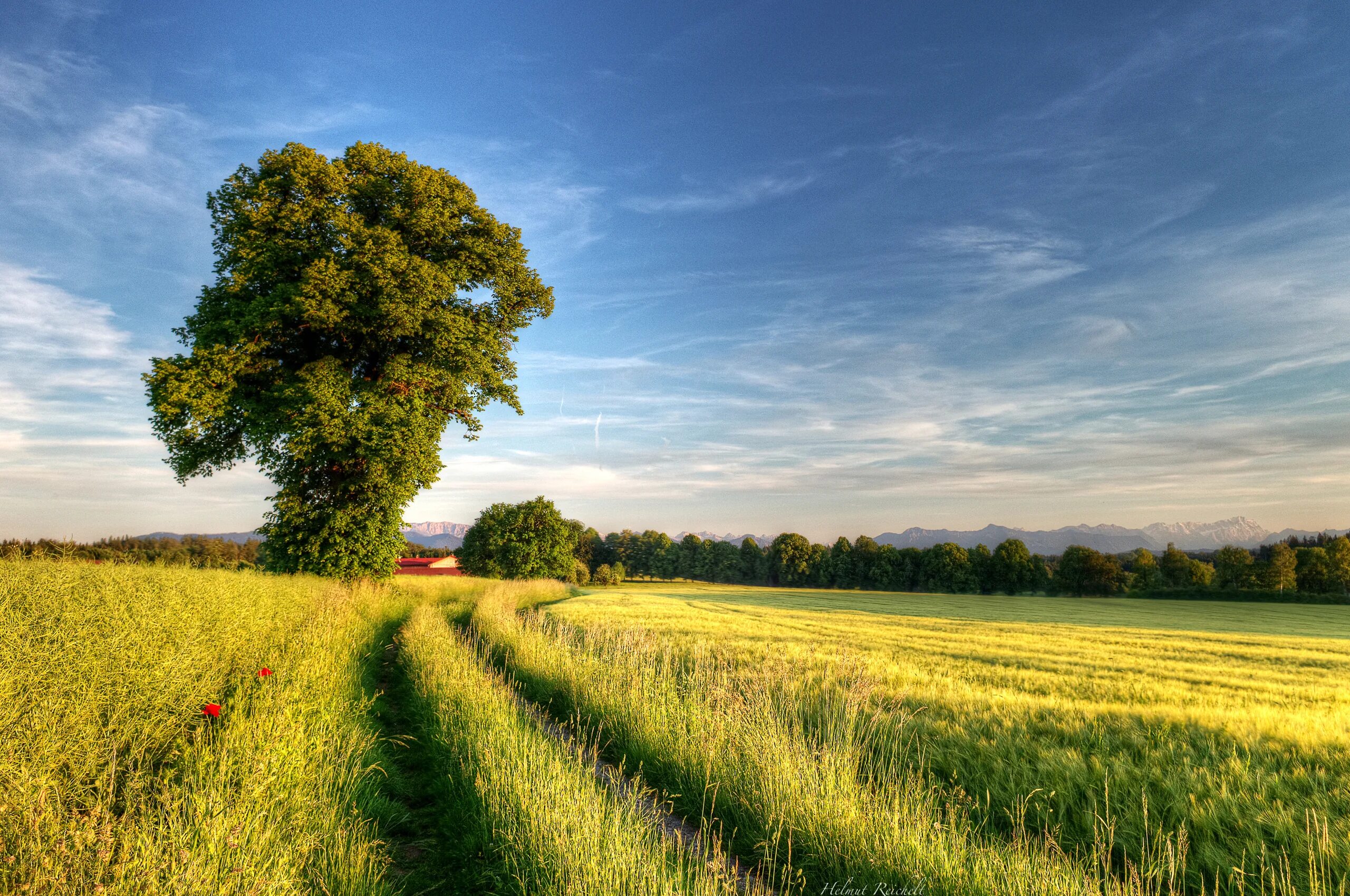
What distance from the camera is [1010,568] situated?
96562 mm

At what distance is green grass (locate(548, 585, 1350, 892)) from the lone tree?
8989 millimetres

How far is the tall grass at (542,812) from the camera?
3.79 metres

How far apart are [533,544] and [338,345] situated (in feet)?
178

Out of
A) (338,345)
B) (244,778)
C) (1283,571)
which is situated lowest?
(1283,571)

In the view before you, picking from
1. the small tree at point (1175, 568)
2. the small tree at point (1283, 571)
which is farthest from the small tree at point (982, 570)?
the small tree at point (1283, 571)

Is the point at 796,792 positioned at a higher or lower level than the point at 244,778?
Result: lower

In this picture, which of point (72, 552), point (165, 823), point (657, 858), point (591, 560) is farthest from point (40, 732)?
point (591, 560)

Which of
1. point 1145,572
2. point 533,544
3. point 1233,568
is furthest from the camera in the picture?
point 1145,572

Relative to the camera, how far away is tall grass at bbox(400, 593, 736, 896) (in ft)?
12.4

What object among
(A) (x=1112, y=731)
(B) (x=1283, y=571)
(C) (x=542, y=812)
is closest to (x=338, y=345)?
(C) (x=542, y=812)

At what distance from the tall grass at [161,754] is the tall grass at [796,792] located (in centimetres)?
298

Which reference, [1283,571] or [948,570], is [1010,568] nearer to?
[948,570]

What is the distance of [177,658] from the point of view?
620 centimetres

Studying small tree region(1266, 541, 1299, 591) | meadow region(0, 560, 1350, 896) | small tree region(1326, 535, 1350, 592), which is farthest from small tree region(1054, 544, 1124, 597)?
meadow region(0, 560, 1350, 896)
